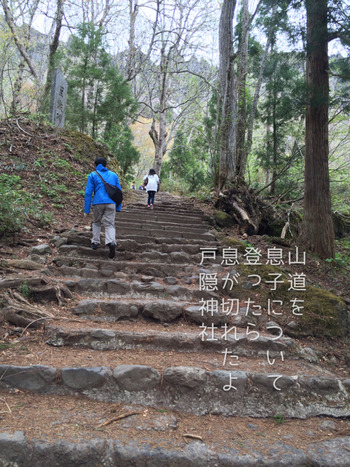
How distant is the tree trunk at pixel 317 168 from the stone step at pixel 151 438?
383cm

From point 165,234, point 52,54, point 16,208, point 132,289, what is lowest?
point 132,289

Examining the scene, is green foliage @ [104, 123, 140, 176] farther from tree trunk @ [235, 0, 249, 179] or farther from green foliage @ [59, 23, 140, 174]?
tree trunk @ [235, 0, 249, 179]

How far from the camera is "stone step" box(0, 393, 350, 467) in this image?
2068 mm

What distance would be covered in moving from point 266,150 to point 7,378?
11490 millimetres

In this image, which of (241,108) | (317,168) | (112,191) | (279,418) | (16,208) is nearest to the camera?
(279,418)

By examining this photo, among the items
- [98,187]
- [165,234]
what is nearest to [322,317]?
[165,234]

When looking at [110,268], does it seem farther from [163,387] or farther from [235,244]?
[235,244]

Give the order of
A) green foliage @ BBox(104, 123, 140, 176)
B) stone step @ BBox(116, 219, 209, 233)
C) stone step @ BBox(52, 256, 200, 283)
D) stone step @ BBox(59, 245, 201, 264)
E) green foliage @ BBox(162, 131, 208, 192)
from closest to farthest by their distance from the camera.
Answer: stone step @ BBox(52, 256, 200, 283), stone step @ BBox(59, 245, 201, 264), stone step @ BBox(116, 219, 209, 233), green foliage @ BBox(104, 123, 140, 176), green foliage @ BBox(162, 131, 208, 192)

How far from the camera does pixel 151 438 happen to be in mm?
2279

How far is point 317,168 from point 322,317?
10.2ft

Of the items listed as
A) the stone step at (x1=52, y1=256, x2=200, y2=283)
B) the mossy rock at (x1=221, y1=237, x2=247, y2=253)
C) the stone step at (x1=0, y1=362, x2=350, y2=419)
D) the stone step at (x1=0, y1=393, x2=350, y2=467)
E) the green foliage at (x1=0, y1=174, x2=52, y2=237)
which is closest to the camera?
the stone step at (x1=0, y1=393, x2=350, y2=467)

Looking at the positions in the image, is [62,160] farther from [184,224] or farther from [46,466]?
[46,466]

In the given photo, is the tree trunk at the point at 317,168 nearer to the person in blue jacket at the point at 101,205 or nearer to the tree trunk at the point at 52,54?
the person in blue jacket at the point at 101,205

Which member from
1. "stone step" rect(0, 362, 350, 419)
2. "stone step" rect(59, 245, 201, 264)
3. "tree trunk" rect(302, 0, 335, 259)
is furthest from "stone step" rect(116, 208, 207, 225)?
"stone step" rect(0, 362, 350, 419)
